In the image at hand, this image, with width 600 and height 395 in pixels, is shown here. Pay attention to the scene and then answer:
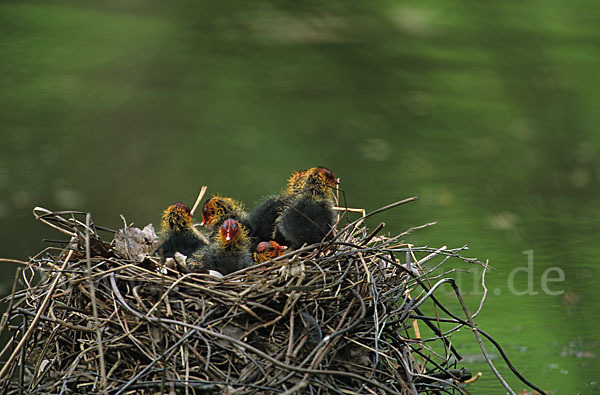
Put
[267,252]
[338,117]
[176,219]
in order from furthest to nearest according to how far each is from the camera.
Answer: [338,117], [176,219], [267,252]

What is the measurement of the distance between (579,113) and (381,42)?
1.39 m

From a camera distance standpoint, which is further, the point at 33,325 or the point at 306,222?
the point at 306,222

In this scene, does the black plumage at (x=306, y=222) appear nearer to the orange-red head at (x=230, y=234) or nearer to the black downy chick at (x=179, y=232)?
the orange-red head at (x=230, y=234)

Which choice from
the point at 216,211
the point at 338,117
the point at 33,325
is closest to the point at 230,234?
the point at 216,211

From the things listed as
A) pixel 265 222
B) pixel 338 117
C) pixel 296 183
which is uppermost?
pixel 296 183

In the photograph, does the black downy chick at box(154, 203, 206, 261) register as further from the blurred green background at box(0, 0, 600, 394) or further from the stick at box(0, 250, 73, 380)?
the blurred green background at box(0, 0, 600, 394)

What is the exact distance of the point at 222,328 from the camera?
1.32 meters

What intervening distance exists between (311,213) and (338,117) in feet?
8.78

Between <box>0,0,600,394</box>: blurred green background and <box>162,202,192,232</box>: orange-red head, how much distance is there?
1.44 metres

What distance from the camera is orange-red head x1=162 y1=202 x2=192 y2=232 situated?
178cm

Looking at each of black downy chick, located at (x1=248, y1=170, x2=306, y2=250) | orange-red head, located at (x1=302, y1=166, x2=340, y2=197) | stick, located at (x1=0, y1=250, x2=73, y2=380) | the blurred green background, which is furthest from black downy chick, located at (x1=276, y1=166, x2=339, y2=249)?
the blurred green background

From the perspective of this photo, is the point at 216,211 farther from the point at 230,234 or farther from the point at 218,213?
the point at 230,234

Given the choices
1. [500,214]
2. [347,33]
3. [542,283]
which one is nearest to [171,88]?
[347,33]

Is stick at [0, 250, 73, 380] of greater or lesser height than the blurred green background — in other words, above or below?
above
